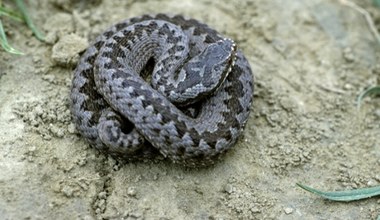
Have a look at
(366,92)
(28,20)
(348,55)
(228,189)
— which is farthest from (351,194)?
(28,20)

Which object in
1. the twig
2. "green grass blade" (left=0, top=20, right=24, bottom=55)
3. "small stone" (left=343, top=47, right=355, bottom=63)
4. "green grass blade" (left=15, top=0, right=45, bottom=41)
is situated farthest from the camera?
the twig

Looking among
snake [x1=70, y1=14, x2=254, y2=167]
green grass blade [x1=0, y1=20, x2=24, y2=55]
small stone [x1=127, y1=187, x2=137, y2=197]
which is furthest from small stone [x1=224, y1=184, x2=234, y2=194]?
green grass blade [x1=0, y1=20, x2=24, y2=55]

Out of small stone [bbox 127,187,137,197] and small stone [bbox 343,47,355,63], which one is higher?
small stone [bbox 343,47,355,63]

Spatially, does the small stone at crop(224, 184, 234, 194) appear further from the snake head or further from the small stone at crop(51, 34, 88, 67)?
the small stone at crop(51, 34, 88, 67)

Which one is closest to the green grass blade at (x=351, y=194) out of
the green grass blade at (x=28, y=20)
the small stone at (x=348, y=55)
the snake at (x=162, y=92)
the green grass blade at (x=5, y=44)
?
the snake at (x=162, y=92)

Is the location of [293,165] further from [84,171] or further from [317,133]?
[84,171]

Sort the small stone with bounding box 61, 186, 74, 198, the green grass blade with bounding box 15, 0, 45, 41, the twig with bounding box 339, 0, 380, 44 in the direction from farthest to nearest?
1. the twig with bounding box 339, 0, 380, 44
2. the green grass blade with bounding box 15, 0, 45, 41
3. the small stone with bounding box 61, 186, 74, 198

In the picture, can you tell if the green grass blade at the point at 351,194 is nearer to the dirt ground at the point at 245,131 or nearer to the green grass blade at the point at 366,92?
the dirt ground at the point at 245,131
